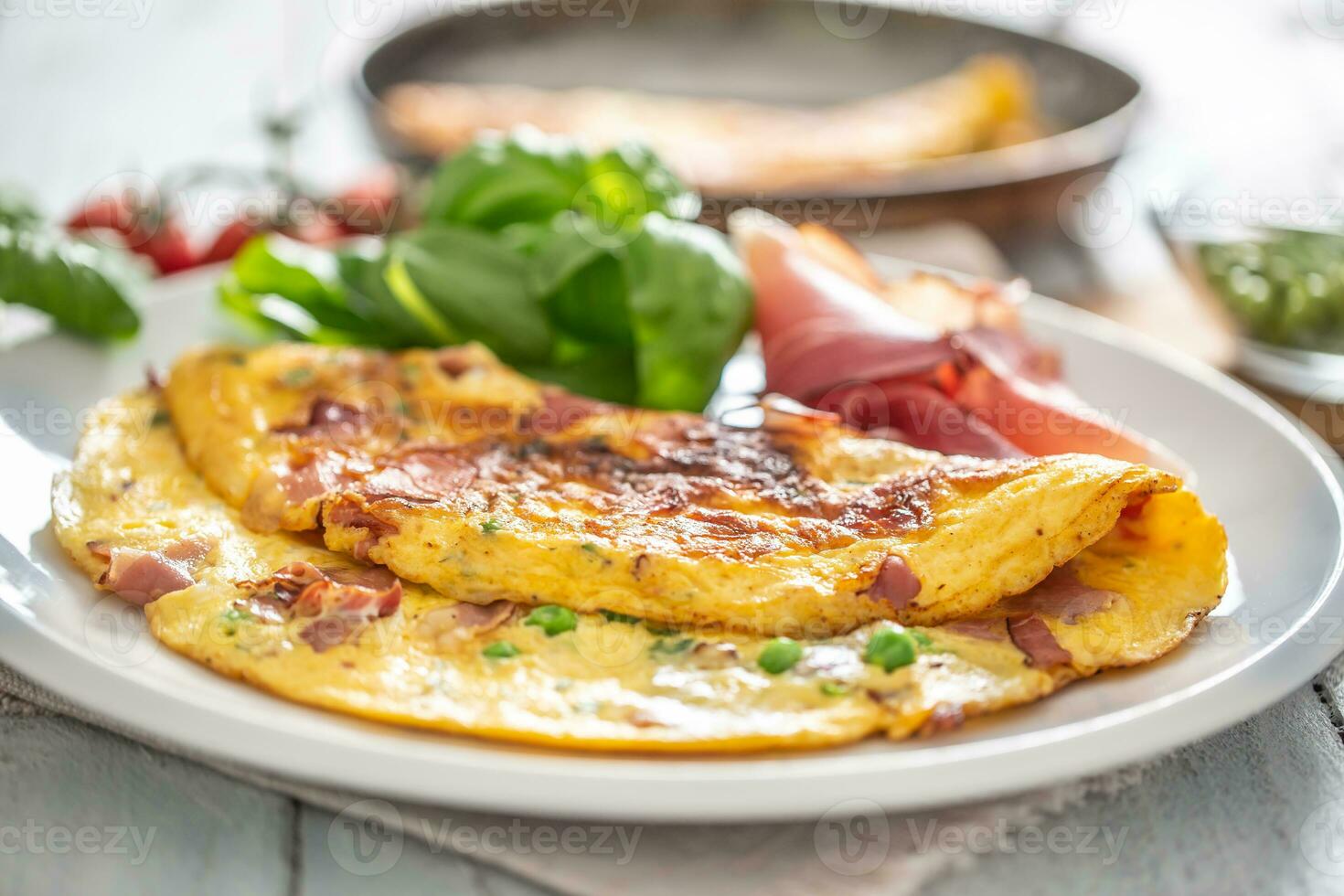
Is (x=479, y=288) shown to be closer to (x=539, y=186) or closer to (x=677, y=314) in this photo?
(x=539, y=186)

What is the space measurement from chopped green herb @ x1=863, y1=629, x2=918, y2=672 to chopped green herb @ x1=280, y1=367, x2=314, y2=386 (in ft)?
5.91

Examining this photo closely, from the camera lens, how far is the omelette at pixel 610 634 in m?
2.25

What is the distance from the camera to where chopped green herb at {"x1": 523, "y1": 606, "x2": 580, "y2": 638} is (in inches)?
96.9

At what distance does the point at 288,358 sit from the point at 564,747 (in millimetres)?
1763

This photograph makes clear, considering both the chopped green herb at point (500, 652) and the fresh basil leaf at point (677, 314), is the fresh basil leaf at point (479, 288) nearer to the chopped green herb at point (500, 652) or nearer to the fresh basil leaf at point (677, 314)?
the fresh basil leaf at point (677, 314)

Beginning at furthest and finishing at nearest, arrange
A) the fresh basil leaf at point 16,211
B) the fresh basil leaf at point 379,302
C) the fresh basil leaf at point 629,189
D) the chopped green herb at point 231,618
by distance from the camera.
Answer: the fresh basil leaf at point 629,189 < the fresh basil leaf at point 379,302 < the fresh basil leaf at point 16,211 < the chopped green herb at point 231,618

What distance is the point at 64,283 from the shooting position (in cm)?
374

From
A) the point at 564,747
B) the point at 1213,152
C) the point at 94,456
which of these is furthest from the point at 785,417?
the point at 1213,152

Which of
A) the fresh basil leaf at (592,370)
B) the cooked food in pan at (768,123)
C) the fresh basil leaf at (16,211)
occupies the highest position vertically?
the fresh basil leaf at (16,211)

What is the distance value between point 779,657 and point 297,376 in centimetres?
173

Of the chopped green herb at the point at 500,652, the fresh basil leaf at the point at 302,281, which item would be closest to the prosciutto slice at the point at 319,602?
the chopped green herb at the point at 500,652

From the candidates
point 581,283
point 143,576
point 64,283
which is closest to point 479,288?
point 581,283

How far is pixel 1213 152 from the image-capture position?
7.61 meters

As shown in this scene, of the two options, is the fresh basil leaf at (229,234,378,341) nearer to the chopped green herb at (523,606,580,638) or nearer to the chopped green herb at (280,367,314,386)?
the chopped green herb at (280,367,314,386)
